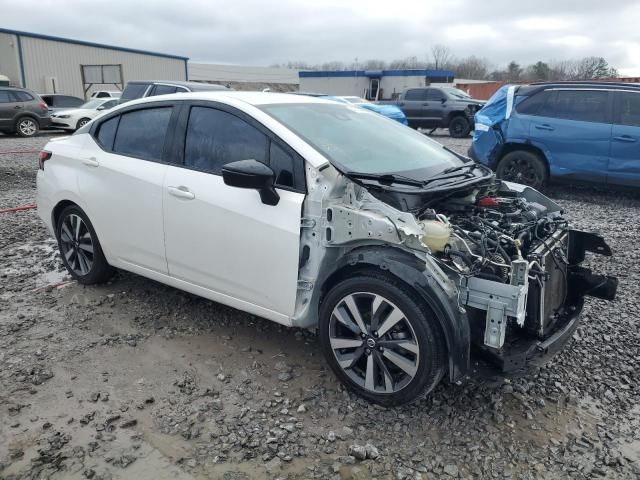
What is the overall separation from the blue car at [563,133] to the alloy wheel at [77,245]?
20.3ft

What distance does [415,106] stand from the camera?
1972 cm

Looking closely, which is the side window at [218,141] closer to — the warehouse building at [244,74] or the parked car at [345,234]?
the parked car at [345,234]

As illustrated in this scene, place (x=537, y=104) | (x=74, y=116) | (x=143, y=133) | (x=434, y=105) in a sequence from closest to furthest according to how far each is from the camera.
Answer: (x=143, y=133) → (x=537, y=104) → (x=74, y=116) → (x=434, y=105)

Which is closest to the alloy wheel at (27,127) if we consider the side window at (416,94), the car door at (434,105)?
the side window at (416,94)

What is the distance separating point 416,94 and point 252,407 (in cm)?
1845

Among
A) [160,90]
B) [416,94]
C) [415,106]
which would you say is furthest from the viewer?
[416,94]

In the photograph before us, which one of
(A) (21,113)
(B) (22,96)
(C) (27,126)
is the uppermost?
(B) (22,96)

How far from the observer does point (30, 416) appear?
2928mm

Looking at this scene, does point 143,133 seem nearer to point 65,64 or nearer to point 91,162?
point 91,162

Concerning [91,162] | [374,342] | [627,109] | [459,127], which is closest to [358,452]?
[374,342]

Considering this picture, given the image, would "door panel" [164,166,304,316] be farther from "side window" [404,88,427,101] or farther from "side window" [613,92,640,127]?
"side window" [404,88,427,101]

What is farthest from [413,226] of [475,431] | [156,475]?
[156,475]

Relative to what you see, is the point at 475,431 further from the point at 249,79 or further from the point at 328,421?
the point at 249,79

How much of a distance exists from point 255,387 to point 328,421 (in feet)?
1.74
